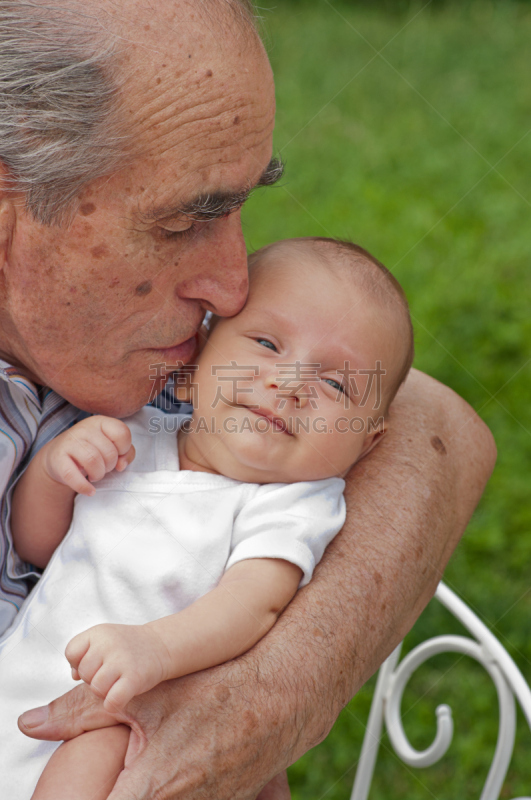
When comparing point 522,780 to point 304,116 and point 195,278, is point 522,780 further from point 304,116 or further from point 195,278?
point 304,116

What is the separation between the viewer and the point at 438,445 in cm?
196

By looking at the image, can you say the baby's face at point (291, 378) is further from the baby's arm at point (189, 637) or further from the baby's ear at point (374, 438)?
the baby's arm at point (189, 637)

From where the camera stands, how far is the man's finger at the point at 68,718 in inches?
53.2

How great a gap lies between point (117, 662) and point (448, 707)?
101cm

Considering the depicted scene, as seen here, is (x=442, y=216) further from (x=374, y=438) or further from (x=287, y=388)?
(x=287, y=388)

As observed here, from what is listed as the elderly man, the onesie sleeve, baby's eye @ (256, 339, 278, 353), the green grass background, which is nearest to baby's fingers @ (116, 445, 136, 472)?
the elderly man

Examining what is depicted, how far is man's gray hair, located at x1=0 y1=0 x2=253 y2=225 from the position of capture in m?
1.38

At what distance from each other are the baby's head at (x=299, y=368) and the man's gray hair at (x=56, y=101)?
472 millimetres

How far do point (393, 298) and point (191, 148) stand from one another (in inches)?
23.5

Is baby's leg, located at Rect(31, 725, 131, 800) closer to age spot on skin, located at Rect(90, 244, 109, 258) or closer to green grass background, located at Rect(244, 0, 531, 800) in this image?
age spot on skin, located at Rect(90, 244, 109, 258)

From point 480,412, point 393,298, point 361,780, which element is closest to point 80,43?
point 393,298

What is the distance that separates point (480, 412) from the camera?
13.4ft

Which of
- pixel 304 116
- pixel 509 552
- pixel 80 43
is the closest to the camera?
pixel 80 43

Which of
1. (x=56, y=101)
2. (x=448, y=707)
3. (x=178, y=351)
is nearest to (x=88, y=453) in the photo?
(x=178, y=351)
